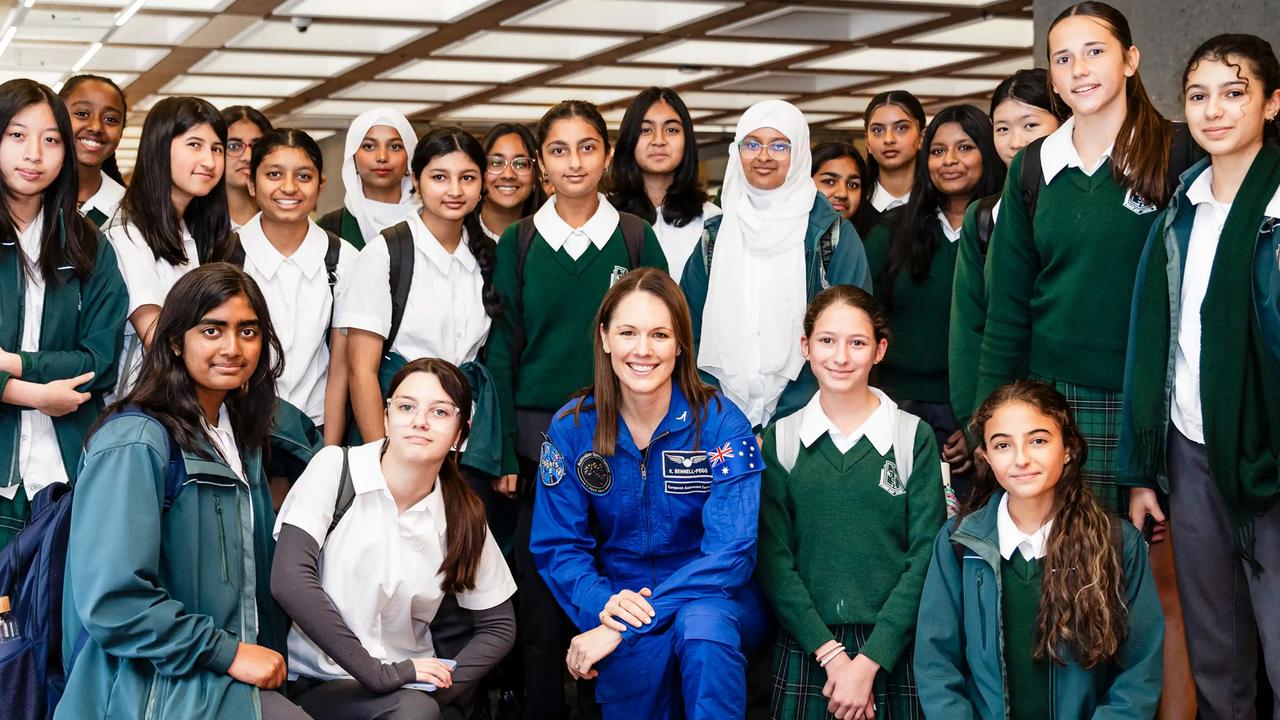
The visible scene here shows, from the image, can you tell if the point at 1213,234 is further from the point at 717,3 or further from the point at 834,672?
the point at 717,3

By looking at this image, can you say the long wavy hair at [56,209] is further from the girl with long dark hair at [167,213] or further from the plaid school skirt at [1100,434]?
the plaid school skirt at [1100,434]

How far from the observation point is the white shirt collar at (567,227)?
3.53m

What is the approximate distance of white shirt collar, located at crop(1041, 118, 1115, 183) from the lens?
2856mm

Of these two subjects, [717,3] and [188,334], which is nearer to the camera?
[188,334]

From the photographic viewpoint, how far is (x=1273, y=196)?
2564mm

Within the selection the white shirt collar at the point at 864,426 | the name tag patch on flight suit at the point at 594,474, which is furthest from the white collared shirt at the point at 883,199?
the name tag patch on flight suit at the point at 594,474

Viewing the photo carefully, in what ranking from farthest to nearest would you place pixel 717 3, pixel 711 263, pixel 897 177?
pixel 717 3
pixel 897 177
pixel 711 263

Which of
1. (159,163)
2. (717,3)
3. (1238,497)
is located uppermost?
(717,3)

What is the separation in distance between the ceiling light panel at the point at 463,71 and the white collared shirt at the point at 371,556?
22.8ft

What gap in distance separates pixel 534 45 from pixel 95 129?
5.15 meters

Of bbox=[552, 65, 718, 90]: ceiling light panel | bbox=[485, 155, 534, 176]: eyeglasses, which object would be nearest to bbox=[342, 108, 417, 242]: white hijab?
bbox=[485, 155, 534, 176]: eyeglasses

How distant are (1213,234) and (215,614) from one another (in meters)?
2.26

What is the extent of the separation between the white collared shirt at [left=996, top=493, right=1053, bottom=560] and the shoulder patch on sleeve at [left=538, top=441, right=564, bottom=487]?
1033mm

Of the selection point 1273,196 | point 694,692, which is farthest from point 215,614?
point 1273,196
